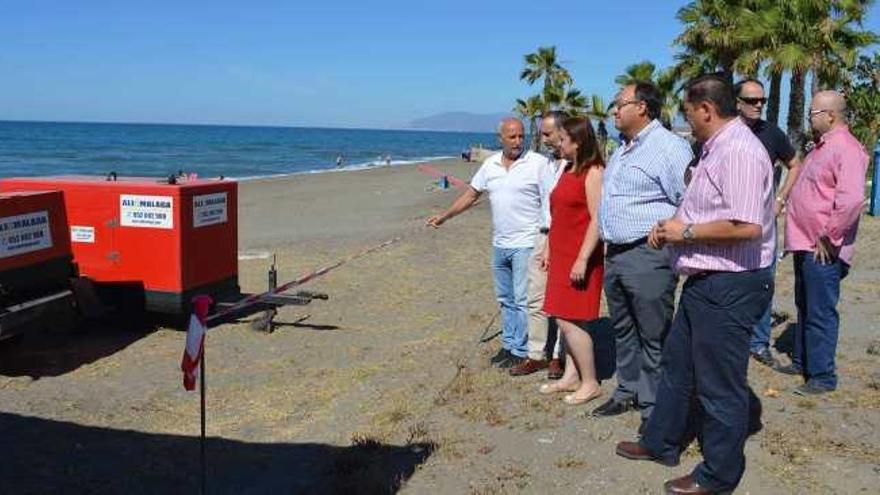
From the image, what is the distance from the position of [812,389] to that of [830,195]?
126cm

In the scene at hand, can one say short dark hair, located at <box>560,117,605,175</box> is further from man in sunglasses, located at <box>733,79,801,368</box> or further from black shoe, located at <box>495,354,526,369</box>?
black shoe, located at <box>495,354,526,369</box>

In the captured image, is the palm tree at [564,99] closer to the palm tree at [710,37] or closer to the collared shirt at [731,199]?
the palm tree at [710,37]

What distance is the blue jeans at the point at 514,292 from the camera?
19.4 feet

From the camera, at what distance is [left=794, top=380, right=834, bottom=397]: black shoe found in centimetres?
538

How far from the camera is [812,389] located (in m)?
5.39

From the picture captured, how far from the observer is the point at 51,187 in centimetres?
728

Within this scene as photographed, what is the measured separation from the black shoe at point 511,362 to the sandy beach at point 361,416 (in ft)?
0.51

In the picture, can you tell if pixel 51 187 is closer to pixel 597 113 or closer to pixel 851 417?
pixel 851 417

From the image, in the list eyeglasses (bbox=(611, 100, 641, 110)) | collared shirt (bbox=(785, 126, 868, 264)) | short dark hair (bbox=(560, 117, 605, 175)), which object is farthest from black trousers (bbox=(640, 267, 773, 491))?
collared shirt (bbox=(785, 126, 868, 264))

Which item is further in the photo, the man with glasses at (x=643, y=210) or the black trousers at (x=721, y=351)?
the man with glasses at (x=643, y=210)

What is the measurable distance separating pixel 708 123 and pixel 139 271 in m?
5.25

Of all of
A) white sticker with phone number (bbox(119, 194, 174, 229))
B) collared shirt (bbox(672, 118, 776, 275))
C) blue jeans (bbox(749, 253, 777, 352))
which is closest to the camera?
collared shirt (bbox(672, 118, 776, 275))

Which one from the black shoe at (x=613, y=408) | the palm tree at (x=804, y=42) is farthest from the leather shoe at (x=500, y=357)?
the palm tree at (x=804, y=42)

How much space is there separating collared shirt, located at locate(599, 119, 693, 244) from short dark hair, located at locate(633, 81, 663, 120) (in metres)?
0.06
